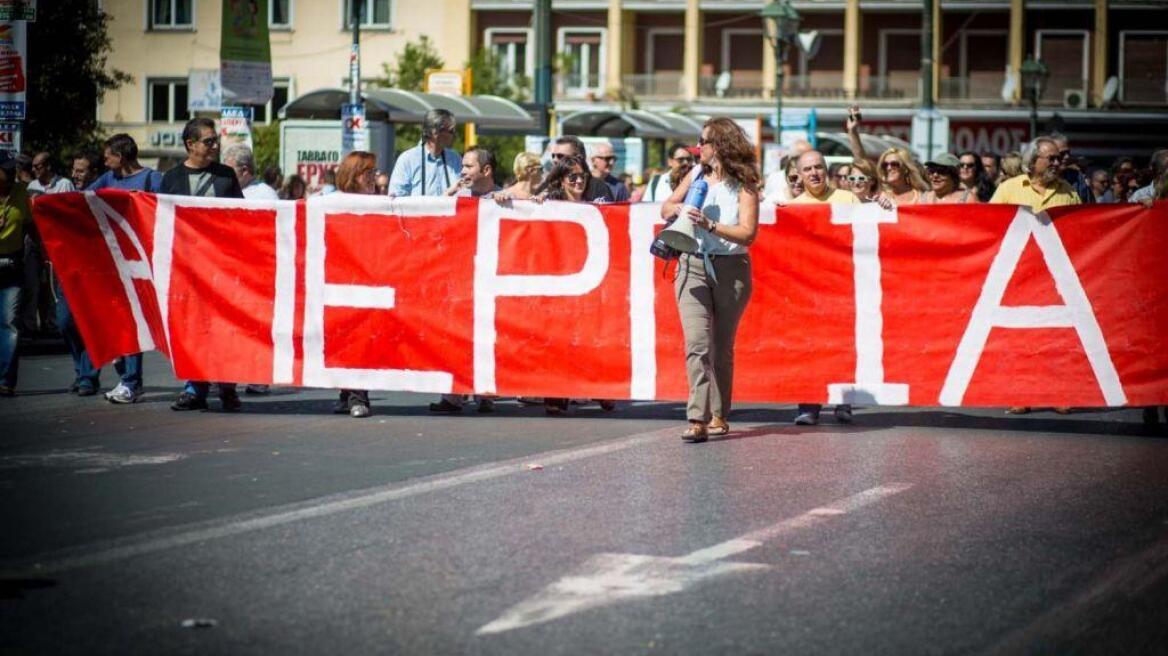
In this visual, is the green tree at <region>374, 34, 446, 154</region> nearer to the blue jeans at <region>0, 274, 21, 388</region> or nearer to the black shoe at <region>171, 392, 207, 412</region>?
the blue jeans at <region>0, 274, 21, 388</region>

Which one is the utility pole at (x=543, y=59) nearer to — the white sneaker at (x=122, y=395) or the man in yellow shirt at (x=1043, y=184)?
the man in yellow shirt at (x=1043, y=184)

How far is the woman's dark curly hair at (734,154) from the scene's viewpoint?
11.3m

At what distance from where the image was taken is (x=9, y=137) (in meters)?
18.0

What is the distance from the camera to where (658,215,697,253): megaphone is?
37.0 ft

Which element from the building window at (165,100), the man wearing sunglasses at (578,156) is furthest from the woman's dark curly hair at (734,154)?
the building window at (165,100)

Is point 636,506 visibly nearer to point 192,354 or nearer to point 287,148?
point 192,354

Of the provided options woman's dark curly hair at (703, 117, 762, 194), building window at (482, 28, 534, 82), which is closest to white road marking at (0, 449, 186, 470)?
woman's dark curly hair at (703, 117, 762, 194)

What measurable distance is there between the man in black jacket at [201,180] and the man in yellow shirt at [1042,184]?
542 centimetres

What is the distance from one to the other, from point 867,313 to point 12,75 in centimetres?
920

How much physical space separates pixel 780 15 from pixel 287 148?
34.2 ft

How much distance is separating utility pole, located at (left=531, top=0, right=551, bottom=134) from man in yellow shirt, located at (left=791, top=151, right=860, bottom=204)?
496 inches

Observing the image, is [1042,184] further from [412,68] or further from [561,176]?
[412,68]

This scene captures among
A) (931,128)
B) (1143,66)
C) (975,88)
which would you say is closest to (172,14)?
(975,88)

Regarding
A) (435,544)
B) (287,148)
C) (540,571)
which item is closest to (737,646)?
(540,571)
